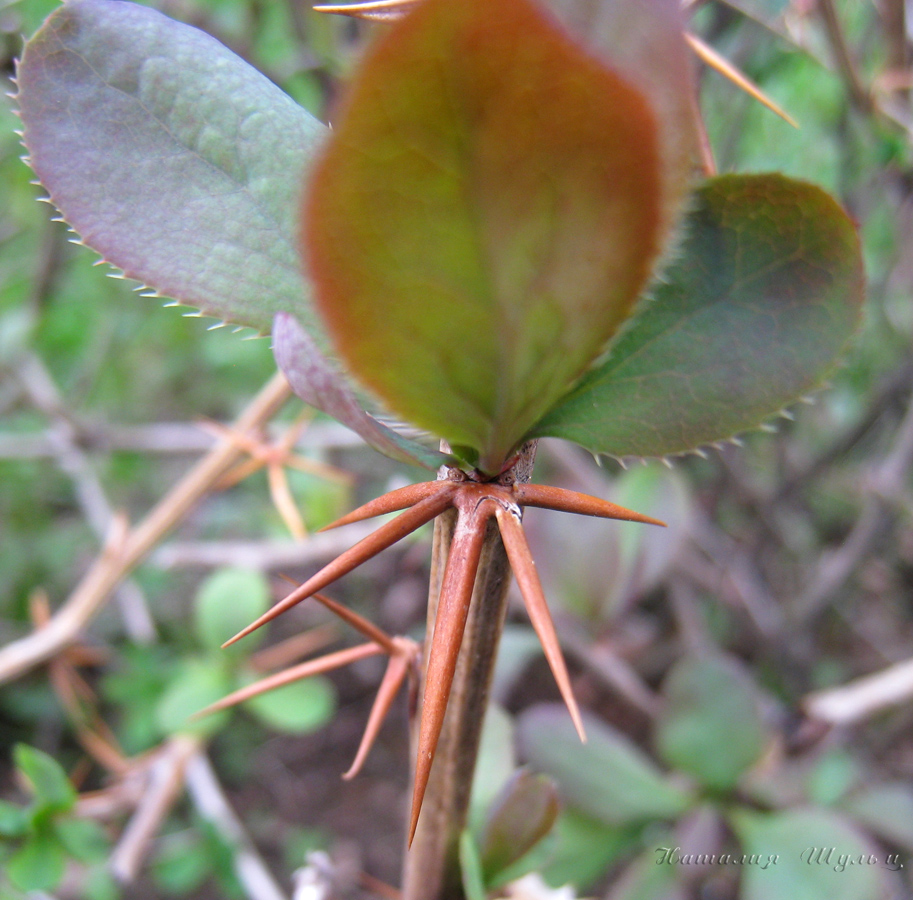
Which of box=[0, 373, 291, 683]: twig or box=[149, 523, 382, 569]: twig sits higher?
box=[0, 373, 291, 683]: twig

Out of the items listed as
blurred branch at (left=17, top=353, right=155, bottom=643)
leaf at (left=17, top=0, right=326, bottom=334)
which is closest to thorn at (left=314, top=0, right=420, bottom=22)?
leaf at (left=17, top=0, right=326, bottom=334)

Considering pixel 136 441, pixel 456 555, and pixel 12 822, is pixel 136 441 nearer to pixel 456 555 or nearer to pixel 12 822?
pixel 12 822

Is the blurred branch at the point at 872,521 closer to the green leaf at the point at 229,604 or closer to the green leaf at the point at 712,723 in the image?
the green leaf at the point at 712,723

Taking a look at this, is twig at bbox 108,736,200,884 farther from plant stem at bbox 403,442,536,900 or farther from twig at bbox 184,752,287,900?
plant stem at bbox 403,442,536,900

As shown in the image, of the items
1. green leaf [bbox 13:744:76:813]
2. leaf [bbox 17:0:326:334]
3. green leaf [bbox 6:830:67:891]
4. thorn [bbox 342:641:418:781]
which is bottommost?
green leaf [bbox 6:830:67:891]

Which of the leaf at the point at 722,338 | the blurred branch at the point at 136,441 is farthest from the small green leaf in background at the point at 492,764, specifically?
the blurred branch at the point at 136,441

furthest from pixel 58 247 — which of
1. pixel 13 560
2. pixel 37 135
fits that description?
pixel 37 135
